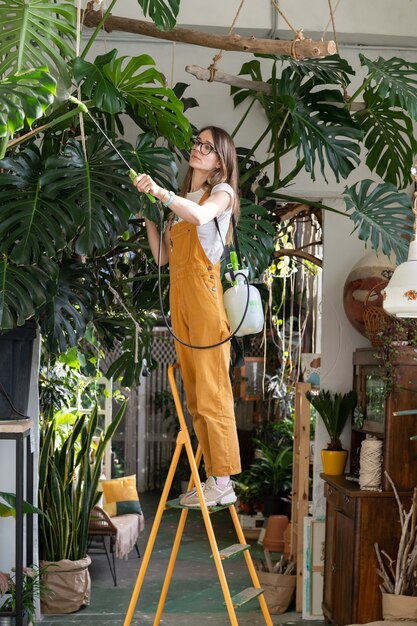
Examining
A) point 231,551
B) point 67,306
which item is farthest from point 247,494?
point 231,551

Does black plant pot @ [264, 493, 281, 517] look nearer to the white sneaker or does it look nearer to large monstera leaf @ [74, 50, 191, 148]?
large monstera leaf @ [74, 50, 191, 148]

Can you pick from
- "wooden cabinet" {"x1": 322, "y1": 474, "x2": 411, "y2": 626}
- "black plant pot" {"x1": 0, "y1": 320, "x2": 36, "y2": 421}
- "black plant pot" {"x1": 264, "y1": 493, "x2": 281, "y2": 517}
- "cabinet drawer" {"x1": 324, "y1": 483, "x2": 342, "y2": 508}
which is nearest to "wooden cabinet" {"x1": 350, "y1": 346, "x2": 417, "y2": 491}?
"wooden cabinet" {"x1": 322, "y1": 474, "x2": 411, "y2": 626}

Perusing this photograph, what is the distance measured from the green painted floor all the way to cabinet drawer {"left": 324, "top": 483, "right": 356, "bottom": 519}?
74 centimetres

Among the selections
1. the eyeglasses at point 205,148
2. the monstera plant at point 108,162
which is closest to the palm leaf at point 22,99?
the monstera plant at point 108,162

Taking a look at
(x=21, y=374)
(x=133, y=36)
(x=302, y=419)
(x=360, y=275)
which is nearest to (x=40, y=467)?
(x=21, y=374)

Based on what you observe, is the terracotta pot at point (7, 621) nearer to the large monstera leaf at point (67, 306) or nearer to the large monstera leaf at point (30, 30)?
the large monstera leaf at point (67, 306)

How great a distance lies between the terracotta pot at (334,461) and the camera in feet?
17.7

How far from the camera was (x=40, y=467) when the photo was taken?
5.57 meters

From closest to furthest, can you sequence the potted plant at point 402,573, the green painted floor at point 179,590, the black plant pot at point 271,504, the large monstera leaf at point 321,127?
the potted plant at point 402,573, the large monstera leaf at point 321,127, the green painted floor at point 179,590, the black plant pot at point 271,504

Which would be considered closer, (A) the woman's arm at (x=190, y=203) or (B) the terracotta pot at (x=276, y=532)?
(A) the woman's arm at (x=190, y=203)

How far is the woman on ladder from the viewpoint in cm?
352

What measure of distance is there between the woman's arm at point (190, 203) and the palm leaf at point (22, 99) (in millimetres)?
393

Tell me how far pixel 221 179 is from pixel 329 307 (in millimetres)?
2210

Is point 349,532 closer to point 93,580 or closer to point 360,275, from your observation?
point 360,275
